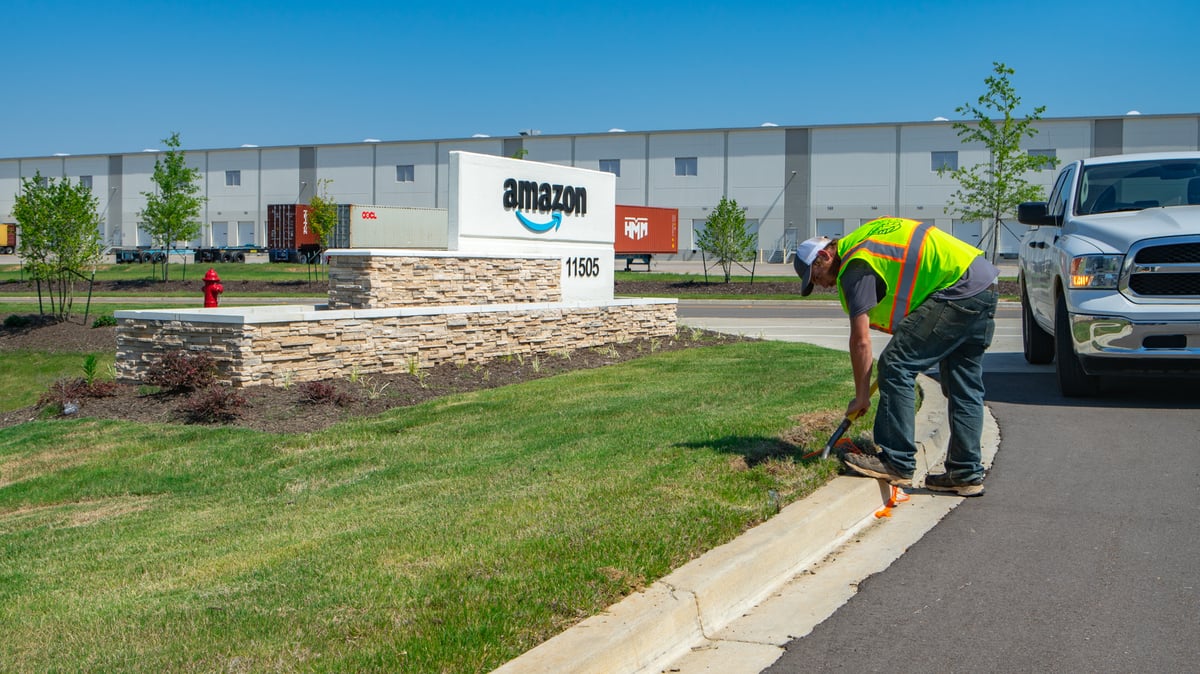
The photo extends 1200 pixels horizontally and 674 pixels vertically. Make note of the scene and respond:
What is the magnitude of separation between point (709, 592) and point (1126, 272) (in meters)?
6.27

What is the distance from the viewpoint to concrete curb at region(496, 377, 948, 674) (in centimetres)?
403

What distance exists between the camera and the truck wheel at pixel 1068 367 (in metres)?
9.92

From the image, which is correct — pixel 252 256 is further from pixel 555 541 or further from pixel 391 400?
pixel 555 541

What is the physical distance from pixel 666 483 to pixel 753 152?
62583 millimetres

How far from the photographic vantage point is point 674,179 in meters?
69.1

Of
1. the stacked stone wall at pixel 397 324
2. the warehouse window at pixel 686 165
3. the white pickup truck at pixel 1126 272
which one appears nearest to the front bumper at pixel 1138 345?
the white pickup truck at pixel 1126 272

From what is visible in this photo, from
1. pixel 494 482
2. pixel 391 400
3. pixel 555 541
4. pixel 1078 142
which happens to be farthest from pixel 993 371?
pixel 1078 142

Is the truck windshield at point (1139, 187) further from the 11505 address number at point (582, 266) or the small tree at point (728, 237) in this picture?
the small tree at point (728, 237)

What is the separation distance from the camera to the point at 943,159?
62531mm

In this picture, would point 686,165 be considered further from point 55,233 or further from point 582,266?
point 582,266

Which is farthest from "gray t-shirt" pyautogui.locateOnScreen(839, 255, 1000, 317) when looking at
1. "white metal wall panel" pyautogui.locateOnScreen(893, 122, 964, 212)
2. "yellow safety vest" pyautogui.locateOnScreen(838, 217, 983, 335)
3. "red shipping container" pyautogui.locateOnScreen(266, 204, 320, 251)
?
"white metal wall panel" pyautogui.locateOnScreen(893, 122, 964, 212)

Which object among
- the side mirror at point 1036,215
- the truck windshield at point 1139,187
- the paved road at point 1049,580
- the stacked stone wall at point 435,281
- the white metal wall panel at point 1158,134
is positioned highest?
the white metal wall panel at point 1158,134

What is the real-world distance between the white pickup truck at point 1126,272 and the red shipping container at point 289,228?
52427 mm

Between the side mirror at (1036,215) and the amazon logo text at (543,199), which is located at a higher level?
the amazon logo text at (543,199)
